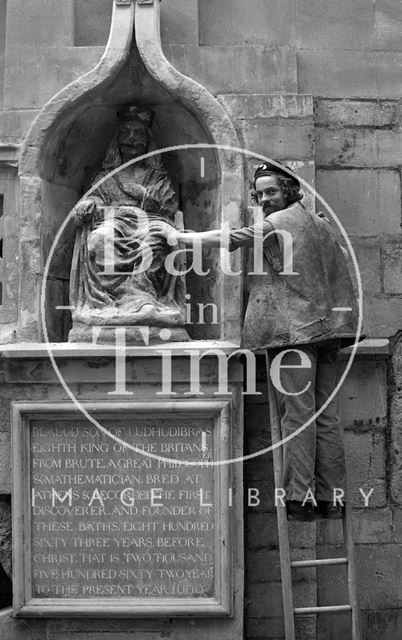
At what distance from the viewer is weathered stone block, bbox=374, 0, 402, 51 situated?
7.14m

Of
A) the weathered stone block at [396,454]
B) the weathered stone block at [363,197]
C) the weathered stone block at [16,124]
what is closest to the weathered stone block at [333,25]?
the weathered stone block at [363,197]

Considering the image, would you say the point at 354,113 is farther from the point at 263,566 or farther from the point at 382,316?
the point at 263,566

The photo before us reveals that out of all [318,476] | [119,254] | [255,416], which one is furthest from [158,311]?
[318,476]

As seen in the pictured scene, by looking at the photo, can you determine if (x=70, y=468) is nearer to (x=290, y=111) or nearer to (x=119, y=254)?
(x=119, y=254)

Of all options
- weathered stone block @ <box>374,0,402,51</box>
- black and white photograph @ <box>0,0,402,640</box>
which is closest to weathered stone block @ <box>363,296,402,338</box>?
black and white photograph @ <box>0,0,402,640</box>

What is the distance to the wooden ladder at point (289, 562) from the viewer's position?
6273mm

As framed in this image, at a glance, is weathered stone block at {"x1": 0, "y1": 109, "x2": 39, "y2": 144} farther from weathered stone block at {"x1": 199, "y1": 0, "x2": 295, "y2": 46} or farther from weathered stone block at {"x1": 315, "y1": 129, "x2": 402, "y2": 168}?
weathered stone block at {"x1": 315, "y1": 129, "x2": 402, "y2": 168}

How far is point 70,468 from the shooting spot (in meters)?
6.54

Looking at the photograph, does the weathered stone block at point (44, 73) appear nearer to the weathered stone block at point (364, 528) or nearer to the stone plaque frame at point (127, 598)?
the stone plaque frame at point (127, 598)

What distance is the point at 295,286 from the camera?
20.8ft

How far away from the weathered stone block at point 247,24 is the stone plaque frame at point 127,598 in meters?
2.15

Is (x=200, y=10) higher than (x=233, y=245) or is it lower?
higher

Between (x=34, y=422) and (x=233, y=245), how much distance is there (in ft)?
4.67

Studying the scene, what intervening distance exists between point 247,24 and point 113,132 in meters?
0.99
